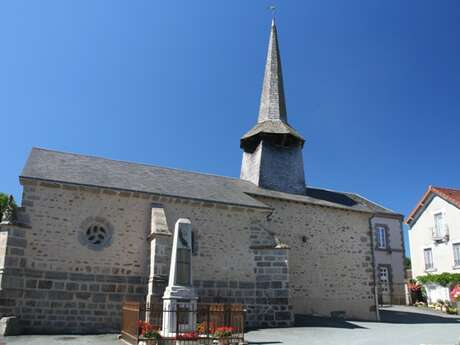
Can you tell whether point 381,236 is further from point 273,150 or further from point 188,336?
point 188,336

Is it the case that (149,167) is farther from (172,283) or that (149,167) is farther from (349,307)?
(349,307)

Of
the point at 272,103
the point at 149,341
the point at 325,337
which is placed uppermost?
the point at 272,103

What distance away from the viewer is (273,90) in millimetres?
21031

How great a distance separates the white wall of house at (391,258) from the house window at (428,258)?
8.61 feet

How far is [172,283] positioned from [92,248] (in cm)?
398

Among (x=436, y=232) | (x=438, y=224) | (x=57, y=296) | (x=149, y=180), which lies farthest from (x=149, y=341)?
(x=438, y=224)

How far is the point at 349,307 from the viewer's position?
16766mm

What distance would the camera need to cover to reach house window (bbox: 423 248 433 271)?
23.4m

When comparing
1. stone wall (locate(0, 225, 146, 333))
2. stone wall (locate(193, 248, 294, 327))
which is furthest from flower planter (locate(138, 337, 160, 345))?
stone wall (locate(193, 248, 294, 327))

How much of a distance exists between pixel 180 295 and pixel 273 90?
14.0 metres

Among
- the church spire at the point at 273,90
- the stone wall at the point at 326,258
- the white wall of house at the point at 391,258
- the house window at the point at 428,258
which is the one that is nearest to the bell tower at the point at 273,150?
the church spire at the point at 273,90

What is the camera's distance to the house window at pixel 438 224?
2281cm

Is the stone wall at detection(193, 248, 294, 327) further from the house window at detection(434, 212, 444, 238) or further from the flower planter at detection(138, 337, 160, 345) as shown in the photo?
the house window at detection(434, 212, 444, 238)

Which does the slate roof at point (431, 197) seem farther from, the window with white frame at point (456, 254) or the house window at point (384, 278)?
the house window at point (384, 278)
